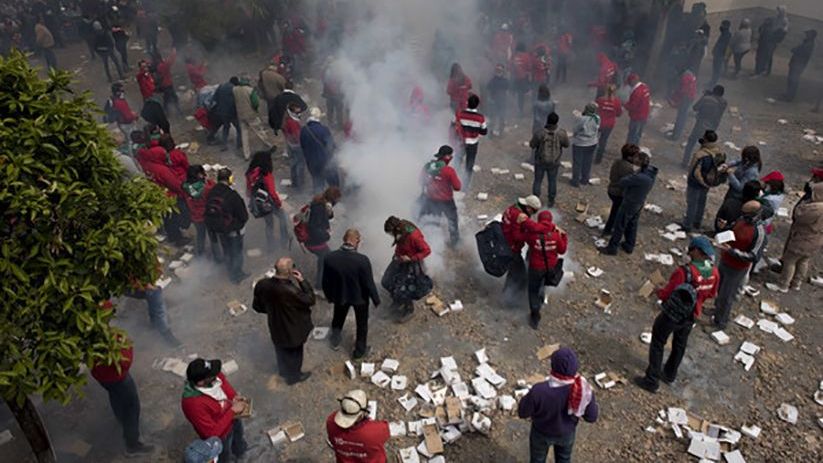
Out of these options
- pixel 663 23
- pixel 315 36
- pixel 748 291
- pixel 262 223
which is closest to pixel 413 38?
pixel 315 36

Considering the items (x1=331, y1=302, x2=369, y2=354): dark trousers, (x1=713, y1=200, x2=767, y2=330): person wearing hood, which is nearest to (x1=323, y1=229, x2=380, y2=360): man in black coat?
(x1=331, y1=302, x2=369, y2=354): dark trousers

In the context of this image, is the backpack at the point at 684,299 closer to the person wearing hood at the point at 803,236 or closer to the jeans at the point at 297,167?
the person wearing hood at the point at 803,236

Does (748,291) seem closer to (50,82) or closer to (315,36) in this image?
(50,82)

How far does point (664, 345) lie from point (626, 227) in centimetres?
263

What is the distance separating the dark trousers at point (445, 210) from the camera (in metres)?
8.05

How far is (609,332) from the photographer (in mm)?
7121

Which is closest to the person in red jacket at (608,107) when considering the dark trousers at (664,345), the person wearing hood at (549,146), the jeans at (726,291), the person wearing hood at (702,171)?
the person wearing hood at (549,146)

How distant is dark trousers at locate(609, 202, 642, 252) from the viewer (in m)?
8.05

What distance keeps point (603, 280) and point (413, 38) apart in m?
10.2

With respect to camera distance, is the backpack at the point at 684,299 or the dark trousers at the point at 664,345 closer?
the backpack at the point at 684,299

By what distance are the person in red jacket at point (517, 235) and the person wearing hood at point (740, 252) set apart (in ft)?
7.45

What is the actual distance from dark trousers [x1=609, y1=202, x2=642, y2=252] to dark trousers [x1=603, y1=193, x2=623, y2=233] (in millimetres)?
92

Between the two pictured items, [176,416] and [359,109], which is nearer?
[176,416]

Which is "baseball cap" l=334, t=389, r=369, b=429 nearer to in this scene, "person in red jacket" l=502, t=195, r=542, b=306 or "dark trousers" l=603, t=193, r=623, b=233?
"person in red jacket" l=502, t=195, r=542, b=306
